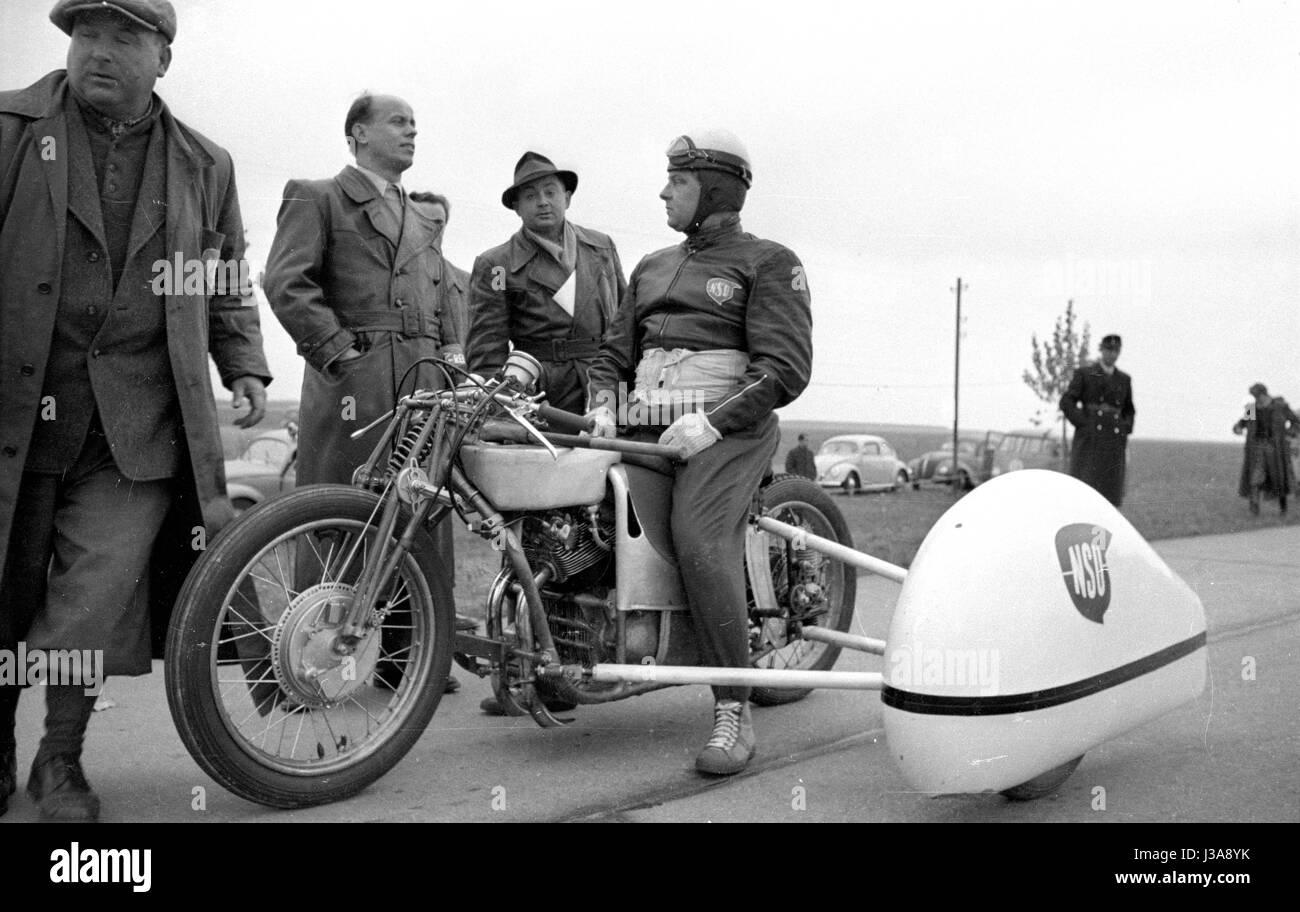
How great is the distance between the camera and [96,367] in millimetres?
3488

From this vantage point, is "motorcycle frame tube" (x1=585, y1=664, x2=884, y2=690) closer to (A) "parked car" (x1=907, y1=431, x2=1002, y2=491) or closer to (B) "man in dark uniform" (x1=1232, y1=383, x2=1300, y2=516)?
(B) "man in dark uniform" (x1=1232, y1=383, x2=1300, y2=516)

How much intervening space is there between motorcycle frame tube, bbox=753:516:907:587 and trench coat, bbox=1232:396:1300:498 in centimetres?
1070

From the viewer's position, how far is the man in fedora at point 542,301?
5250 millimetres

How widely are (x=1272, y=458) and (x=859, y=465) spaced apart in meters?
14.3

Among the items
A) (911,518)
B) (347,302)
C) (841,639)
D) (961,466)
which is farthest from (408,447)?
(961,466)

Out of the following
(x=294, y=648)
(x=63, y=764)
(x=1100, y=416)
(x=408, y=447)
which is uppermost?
(x=1100, y=416)

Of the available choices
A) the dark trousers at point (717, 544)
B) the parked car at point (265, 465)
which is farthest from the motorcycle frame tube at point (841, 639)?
the parked car at point (265, 465)

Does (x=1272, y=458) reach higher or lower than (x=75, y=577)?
higher

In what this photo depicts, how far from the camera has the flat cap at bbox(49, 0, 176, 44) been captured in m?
3.33

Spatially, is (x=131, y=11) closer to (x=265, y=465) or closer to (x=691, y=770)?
(x=691, y=770)

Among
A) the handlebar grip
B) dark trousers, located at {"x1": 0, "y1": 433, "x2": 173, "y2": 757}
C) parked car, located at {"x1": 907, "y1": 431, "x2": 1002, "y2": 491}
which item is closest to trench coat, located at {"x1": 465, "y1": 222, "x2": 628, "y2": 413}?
the handlebar grip

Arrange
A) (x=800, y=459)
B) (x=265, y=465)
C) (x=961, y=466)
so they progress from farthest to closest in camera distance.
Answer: (x=961, y=466)
(x=800, y=459)
(x=265, y=465)
